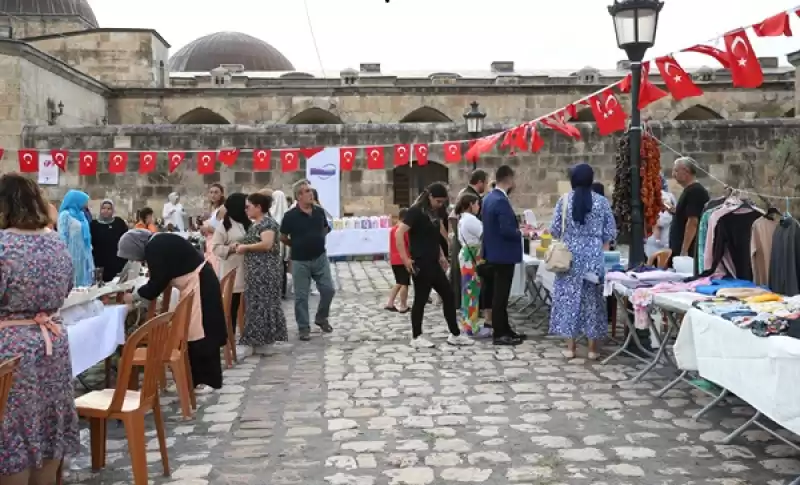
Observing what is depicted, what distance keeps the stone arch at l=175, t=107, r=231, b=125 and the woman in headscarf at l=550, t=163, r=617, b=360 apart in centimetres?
2131

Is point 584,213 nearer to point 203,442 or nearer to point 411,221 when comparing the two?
point 411,221

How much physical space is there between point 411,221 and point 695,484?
4.39 metres

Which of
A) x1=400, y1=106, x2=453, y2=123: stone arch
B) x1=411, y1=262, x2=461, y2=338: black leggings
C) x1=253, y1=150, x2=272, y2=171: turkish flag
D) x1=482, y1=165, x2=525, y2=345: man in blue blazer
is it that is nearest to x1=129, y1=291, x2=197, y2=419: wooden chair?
x1=411, y1=262, x2=461, y2=338: black leggings

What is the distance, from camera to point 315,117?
1121 inches

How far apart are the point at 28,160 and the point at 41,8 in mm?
18259

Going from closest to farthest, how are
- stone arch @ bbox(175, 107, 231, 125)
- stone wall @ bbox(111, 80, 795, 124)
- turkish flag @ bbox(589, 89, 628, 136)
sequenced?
turkish flag @ bbox(589, 89, 628, 136)
stone wall @ bbox(111, 80, 795, 124)
stone arch @ bbox(175, 107, 231, 125)

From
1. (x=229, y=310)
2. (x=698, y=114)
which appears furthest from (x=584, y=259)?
(x=698, y=114)

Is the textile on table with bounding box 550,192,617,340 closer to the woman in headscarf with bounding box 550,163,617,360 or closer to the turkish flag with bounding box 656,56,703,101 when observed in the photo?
the woman in headscarf with bounding box 550,163,617,360

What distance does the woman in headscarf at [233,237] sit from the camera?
8.36 metres

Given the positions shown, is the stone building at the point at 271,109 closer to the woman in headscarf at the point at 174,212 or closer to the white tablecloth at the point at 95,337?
the woman in headscarf at the point at 174,212

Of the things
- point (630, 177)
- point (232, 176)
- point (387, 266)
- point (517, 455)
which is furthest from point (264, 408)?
point (232, 176)

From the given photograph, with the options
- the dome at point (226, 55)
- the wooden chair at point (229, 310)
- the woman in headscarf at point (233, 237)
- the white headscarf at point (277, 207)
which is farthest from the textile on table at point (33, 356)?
the dome at point (226, 55)

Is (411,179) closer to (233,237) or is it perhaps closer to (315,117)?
(315,117)

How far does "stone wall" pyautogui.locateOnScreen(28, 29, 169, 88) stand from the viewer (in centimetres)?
2700
